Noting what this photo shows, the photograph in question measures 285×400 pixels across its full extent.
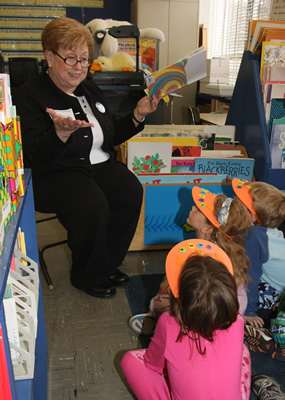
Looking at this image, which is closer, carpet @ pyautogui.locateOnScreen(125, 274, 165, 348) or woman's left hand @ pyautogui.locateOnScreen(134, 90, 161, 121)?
carpet @ pyautogui.locateOnScreen(125, 274, 165, 348)

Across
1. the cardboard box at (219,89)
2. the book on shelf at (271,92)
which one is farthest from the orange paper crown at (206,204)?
the cardboard box at (219,89)

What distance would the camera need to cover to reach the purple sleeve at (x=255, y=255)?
1488mm

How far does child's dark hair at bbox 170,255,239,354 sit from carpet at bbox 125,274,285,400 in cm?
49

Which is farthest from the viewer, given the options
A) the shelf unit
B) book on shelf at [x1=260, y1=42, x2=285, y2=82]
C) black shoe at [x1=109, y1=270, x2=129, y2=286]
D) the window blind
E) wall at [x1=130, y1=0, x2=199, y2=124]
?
wall at [x1=130, y1=0, x2=199, y2=124]

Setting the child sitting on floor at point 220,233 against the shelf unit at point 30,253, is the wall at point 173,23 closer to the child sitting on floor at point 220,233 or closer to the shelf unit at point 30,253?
the child sitting on floor at point 220,233

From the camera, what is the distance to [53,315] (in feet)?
5.40

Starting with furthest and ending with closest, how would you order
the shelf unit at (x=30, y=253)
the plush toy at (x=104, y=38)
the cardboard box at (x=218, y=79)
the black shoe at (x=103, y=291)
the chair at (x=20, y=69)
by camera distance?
the chair at (x=20, y=69) < the cardboard box at (x=218, y=79) < the plush toy at (x=104, y=38) < the black shoe at (x=103, y=291) < the shelf unit at (x=30, y=253)

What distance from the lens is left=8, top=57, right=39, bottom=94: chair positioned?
4488 mm

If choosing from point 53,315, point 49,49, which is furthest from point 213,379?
point 49,49

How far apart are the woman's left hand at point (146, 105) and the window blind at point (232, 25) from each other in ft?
7.74

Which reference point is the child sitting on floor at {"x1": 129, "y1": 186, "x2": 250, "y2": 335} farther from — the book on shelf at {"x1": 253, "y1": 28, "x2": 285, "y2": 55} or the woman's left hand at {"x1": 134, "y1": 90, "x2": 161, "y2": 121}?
the book on shelf at {"x1": 253, "y1": 28, "x2": 285, "y2": 55}

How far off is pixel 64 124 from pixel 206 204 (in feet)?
2.08

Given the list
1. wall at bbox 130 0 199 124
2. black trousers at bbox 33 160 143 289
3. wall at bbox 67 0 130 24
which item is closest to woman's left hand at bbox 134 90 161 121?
black trousers at bbox 33 160 143 289

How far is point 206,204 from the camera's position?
151 centimetres
